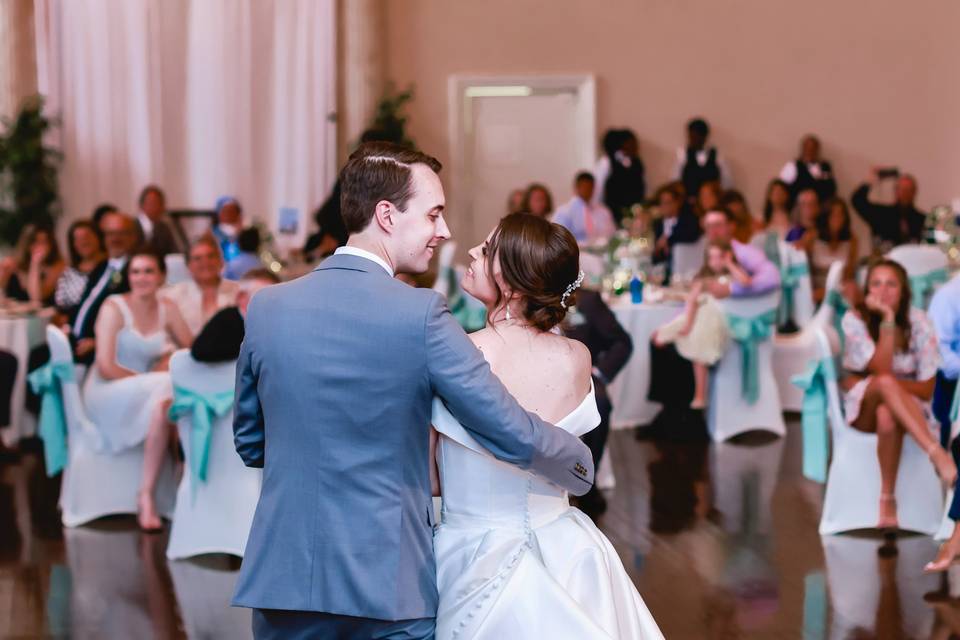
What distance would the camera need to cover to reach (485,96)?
41.4ft

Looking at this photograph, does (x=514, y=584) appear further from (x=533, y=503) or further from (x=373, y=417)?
(x=373, y=417)

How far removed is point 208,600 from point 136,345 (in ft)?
5.42

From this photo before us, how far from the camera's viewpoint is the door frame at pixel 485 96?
1252 cm

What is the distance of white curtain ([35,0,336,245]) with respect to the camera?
1122 centimetres

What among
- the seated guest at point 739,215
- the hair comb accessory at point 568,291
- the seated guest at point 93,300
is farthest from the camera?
the seated guest at point 739,215

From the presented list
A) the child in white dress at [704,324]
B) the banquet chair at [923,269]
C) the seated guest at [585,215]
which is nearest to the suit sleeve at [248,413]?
the child in white dress at [704,324]

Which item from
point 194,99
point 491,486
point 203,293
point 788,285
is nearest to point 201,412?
point 203,293

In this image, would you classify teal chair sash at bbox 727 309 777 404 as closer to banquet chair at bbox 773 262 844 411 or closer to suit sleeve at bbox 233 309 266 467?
banquet chair at bbox 773 262 844 411

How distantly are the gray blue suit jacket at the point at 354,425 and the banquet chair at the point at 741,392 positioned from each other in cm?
533

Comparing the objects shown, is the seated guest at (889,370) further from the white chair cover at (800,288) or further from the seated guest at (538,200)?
the seated guest at (538,200)

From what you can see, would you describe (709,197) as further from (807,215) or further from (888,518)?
(888,518)

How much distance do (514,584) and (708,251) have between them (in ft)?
17.8

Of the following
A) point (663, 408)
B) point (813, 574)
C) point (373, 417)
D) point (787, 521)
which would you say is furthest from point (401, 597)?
point (663, 408)

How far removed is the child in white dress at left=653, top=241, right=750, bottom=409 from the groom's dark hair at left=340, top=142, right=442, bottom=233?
17.3ft
